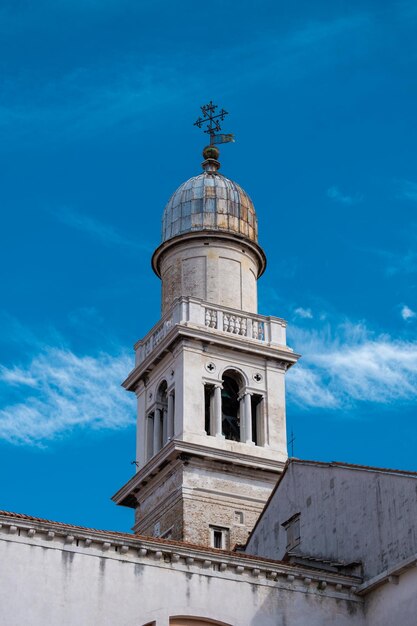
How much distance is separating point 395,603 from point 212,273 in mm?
21585

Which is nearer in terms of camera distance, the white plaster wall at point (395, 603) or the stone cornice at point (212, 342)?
the white plaster wall at point (395, 603)

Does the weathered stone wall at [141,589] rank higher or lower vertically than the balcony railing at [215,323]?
lower

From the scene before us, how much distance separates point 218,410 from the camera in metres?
50.9

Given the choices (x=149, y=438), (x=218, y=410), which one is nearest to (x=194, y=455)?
(x=218, y=410)

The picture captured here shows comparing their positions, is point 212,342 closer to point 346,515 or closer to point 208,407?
point 208,407

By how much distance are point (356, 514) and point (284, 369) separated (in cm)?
1522

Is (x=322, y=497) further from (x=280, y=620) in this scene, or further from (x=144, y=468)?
(x=144, y=468)

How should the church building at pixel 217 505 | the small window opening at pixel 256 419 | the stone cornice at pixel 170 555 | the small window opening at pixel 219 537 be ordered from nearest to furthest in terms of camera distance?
the stone cornice at pixel 170 555 < the church building at pixel 217 505 < the small window opening at pixel 219 537 < the small window opening at pixel 256 419

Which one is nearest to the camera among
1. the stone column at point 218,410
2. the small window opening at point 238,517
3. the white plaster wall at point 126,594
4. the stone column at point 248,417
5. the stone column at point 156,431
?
the white plaster wall at point 126,594

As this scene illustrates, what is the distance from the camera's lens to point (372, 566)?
1467 inches

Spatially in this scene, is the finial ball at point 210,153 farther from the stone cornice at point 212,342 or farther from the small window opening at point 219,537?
the small window opening at point 219,537

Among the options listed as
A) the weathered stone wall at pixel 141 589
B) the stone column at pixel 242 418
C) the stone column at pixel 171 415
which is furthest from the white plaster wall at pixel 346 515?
the stone column at pixel 171 415

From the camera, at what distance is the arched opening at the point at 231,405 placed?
172ft

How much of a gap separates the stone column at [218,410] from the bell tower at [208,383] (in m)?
0.05
